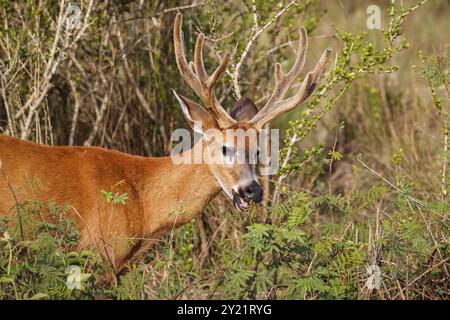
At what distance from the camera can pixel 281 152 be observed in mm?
6641

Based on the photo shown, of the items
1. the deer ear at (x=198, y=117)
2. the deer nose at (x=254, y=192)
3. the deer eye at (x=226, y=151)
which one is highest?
the deer ear at (x=198, y=117)

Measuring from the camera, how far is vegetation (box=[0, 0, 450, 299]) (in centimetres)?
525

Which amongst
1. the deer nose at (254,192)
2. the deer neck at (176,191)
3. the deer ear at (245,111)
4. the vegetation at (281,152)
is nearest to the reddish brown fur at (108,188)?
the deer neck at (176,191)

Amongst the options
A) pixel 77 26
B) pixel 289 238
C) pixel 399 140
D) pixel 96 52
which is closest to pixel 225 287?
pixel 289 238

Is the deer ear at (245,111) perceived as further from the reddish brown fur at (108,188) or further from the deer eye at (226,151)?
the reddish brown fur at (108,188)

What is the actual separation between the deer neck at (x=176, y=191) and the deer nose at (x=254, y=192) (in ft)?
1.01

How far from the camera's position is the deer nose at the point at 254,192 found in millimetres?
6008

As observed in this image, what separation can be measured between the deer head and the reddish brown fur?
0.19 m

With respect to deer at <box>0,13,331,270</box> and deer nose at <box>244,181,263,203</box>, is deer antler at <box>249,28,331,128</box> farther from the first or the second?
deer nose at <box>244,181,263,203</box>

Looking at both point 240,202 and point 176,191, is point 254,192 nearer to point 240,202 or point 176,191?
point 240,202

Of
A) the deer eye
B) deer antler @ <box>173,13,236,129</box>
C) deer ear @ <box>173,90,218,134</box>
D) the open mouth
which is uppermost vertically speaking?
deer antler @ <box>173,13,236,129</box>

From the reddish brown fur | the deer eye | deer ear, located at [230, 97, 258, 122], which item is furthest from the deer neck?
deer ear, located at [230, 97, 258, 122]

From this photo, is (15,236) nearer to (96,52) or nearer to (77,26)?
(77,26)
